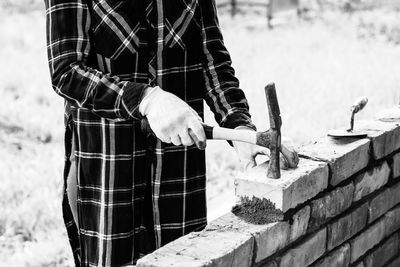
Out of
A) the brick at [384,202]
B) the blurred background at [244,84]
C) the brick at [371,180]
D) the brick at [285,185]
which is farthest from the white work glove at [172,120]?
the blurred background at [244,84]

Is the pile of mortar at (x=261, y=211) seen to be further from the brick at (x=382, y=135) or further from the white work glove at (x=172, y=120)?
the brick at (x=382, y=135)

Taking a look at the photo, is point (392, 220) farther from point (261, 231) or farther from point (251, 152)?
point (261, 231)

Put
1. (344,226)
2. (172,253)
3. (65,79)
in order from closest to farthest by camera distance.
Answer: (172,253) → (65,79) → (344,226)

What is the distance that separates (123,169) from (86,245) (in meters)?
0.28

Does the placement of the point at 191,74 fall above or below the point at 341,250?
above

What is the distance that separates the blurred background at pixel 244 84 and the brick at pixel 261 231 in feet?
3.50

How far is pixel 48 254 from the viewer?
357cm

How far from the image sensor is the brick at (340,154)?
2.23m

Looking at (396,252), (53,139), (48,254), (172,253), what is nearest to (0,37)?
(53,139)

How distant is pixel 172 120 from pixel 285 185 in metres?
0.39

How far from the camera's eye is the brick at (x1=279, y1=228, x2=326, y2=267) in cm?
205

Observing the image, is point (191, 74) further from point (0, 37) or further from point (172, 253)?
point (0, 37)

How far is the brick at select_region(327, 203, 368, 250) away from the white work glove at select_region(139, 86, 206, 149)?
0.68 m

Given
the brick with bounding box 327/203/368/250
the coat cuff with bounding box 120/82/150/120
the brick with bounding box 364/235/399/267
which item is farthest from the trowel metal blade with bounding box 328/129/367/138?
the coat cuff with bounding box 120/82/150/120
